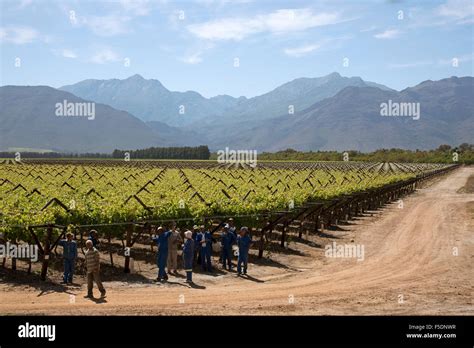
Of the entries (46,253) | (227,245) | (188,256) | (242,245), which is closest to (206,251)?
(227,245)

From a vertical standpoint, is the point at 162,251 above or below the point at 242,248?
above

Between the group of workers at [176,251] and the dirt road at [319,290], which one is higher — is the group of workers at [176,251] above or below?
above

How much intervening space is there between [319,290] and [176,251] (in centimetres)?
588

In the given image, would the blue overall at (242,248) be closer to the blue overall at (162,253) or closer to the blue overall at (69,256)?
the blue overall at (162,253)

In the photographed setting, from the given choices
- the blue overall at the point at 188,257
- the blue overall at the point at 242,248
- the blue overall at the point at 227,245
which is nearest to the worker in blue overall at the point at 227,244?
the blue overall at the point at 227,245

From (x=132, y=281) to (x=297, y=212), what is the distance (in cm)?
1294

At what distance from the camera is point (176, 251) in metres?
22.4

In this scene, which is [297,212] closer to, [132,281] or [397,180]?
[132,281]

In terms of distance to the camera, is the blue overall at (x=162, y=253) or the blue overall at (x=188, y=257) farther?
the blue overall at (x=162, y=253)

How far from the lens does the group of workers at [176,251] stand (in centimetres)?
2000

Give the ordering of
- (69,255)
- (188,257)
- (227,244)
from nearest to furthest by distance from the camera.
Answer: (69,255)
(188,257)
(227,244)

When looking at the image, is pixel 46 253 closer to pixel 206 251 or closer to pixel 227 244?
pixel 206 251
